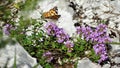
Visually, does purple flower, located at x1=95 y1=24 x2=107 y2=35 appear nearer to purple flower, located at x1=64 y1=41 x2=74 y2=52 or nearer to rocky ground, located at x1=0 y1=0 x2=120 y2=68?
rocky ground, located at x1=0 y1=0 x2=120 y2=68

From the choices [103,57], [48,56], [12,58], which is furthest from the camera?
[48,56]

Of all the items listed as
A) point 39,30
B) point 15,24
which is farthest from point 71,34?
point 15,24

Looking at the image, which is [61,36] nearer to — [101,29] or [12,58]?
[101,29]

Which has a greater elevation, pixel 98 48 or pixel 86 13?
pixel 86 13

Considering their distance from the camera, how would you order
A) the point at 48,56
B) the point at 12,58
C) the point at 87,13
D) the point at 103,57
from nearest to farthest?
the point at 12,58 < the point at 103,57 < the point at 48,56 < the point at 87,13

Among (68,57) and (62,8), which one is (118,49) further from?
(62,8)

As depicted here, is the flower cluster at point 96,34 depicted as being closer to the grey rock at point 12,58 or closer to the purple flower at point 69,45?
the purple flower at point 69,45

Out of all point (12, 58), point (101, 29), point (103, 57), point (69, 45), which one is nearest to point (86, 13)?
point (101, 29)
